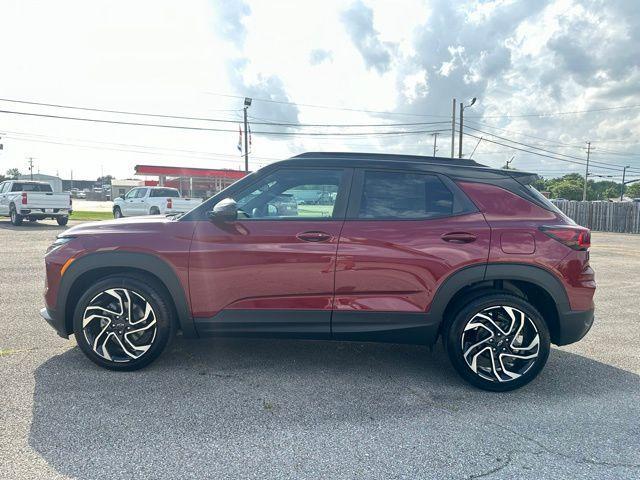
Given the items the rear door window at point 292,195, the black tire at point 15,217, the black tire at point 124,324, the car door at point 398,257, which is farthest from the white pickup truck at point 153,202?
the car door at point 398,257

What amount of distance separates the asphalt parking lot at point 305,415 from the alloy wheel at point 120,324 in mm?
217

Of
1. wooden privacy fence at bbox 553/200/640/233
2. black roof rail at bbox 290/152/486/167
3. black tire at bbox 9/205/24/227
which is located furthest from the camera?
wooden privacy fence at bbox 553/200/640/233

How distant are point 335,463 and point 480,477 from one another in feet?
2.57

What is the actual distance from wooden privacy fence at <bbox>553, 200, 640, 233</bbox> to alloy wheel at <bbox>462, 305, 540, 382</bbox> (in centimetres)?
2473

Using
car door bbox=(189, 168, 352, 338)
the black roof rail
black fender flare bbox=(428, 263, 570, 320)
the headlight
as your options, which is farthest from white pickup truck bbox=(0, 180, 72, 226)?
black fender flare bbox=(428, 263, 570, 320)

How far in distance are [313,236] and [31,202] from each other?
56.5 ft

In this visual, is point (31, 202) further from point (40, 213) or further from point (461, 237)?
point (461, 237)

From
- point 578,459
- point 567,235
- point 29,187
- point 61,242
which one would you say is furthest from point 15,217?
point 578,459

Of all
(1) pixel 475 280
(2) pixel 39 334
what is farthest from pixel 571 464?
(2) pixel 39 334

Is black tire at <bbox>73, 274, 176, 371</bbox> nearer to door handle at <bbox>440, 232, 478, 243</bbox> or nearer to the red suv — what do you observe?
the red suv

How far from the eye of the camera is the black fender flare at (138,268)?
341 cm

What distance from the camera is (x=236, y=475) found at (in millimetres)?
2303

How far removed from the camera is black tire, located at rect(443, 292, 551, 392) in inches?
131

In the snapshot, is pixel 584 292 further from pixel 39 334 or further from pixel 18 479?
pixel 39 334
